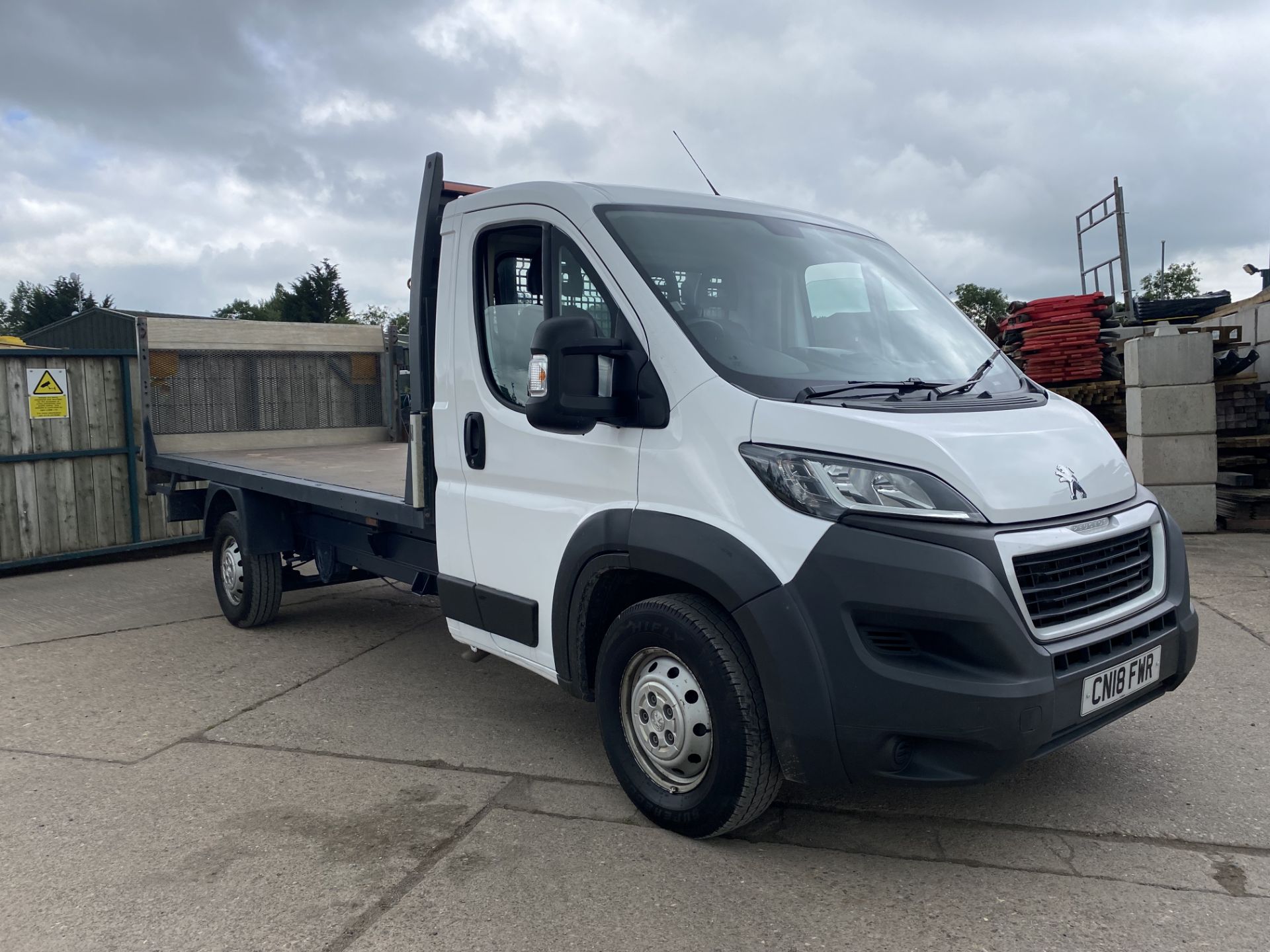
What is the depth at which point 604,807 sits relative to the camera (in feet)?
12.4

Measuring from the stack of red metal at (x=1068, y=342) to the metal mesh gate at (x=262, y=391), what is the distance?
6.52 metres

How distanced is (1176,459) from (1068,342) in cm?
173

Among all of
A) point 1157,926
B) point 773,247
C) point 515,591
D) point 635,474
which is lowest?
point 1157,926

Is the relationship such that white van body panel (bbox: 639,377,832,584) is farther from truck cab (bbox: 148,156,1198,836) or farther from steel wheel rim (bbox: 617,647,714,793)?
steel wheel rim (bbox: 617,647,714,793)

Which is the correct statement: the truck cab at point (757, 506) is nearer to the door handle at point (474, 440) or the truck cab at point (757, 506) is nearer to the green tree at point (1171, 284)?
the door handle at point (474, 440)

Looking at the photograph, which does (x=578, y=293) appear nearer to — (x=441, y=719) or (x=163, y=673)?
(x=441, y=719)

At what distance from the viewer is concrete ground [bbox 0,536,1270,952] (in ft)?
9.66

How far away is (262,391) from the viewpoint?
7516mm

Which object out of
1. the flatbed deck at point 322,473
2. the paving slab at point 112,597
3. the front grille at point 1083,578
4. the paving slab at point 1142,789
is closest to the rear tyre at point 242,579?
the flatbed deck at point 322,473

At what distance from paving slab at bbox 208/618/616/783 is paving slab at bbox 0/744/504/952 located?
21cm

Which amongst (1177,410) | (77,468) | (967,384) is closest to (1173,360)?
(1177,410)

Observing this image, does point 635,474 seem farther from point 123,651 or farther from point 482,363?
point 123,651

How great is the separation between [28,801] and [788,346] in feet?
11.1

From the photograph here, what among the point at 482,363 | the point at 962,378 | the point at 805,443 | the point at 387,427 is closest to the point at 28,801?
the point at 482,363
